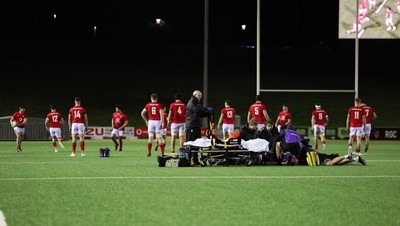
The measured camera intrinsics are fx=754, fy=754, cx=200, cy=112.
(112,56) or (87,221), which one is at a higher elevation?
(112,56)

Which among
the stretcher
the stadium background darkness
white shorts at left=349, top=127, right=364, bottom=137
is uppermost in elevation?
the stadium background darkness

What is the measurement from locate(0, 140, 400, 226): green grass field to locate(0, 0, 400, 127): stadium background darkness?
3208 cm

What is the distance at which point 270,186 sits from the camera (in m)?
12.3

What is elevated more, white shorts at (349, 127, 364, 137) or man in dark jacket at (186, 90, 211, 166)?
man in dark jacket at (186, 90, 211, 166)

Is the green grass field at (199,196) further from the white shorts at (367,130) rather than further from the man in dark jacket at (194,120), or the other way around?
the white shorts at (367,130)

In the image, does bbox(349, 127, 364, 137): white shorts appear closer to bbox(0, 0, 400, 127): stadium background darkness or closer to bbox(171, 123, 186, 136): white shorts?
bbox(171, 123, 186, 136): white shorts

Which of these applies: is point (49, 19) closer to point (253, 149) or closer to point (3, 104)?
point (3, 104)

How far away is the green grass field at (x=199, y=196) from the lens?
8422 millimetres

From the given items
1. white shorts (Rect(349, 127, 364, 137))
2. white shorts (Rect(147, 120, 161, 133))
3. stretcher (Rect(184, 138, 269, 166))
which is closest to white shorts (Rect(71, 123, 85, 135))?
white shorts (Rect(147, 120, 161, 133))

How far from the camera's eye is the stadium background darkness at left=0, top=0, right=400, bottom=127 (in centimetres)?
5341

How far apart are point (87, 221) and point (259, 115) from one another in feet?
62.0

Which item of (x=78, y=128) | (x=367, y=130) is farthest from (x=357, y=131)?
(x=78, y=128)

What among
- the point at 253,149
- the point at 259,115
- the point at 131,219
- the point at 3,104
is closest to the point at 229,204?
the point at 131,219

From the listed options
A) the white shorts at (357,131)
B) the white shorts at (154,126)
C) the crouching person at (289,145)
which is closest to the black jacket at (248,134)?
the crouching person at (289,145)
